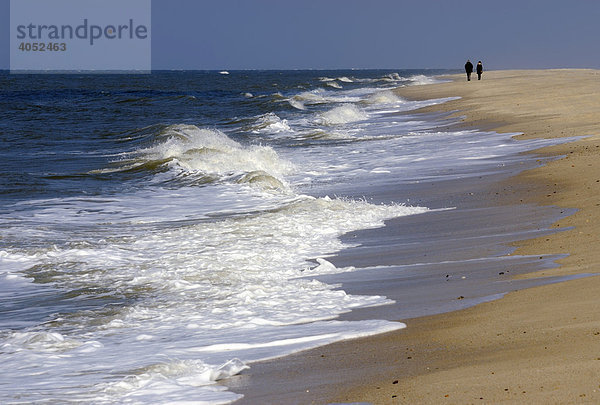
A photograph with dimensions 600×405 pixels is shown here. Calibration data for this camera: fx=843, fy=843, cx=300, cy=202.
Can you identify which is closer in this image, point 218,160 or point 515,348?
point 515,348

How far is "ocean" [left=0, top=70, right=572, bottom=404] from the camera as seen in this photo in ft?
19.0

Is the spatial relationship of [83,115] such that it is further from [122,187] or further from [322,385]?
[322,385]

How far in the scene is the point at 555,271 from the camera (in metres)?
6.99

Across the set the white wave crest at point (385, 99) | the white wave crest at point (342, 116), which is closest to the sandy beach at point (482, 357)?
the white wave crest at point (342, 116)

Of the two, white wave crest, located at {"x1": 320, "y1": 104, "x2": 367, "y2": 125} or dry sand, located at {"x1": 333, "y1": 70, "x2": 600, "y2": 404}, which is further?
white wave crest, located at {"x1": 320, "y1": 104, "x2": 367, "y2": 125}

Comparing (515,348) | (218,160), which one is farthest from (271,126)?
(515,348)

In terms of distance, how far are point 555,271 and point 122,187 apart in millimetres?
11778

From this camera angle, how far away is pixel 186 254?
9.47 m

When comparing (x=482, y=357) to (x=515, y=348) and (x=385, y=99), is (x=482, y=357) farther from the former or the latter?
(x=385, y=99)

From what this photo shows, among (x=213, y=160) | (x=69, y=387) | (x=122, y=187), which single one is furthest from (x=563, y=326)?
(x=213, y=160)

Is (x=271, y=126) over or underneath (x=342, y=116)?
underneath

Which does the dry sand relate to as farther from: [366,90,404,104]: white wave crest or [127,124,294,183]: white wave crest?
[366,90,404,104]: white wave crest

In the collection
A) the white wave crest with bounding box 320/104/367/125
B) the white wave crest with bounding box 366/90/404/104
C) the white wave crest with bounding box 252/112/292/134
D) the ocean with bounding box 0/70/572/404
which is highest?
the white wave crest with bounding box 366/90/404/104

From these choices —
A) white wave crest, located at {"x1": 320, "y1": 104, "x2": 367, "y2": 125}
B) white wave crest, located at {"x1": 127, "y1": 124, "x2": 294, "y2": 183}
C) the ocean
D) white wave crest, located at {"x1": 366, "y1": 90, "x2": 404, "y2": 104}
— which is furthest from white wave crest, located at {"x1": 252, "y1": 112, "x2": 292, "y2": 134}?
white wave crest, located at {"x1": 366, "y1": 90, "x2": 404, "y2": 104}
